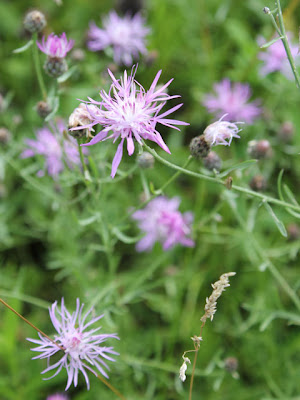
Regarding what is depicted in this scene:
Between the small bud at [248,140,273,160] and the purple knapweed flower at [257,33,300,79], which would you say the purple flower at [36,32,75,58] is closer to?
the small bud at [248,140,273,160]

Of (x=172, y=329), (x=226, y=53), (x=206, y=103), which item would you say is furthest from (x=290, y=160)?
(x=172, y=329)

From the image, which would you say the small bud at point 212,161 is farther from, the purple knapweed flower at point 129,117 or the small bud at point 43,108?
the small bud at point 43,108

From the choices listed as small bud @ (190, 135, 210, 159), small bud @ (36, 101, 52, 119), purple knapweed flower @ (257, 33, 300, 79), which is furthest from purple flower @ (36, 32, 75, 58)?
purple knapweed flower @ (257, 33, 300, 79)

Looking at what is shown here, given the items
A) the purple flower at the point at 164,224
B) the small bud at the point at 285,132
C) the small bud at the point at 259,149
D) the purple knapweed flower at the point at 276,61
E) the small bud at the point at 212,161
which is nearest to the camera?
the small bud at the point at 212,161

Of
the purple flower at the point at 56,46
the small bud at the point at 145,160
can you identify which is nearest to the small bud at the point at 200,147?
the small bud at the point at 145,160

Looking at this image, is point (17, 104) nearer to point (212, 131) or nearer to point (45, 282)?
point (45, 282)
